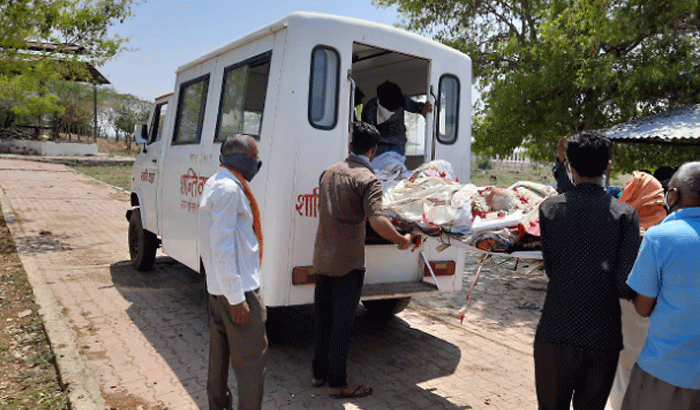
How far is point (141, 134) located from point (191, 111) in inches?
72.3

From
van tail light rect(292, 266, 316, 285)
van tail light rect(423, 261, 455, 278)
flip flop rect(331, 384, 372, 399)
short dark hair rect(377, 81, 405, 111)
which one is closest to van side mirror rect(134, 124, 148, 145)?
short dark hair rect(377, 81, 405, 111)

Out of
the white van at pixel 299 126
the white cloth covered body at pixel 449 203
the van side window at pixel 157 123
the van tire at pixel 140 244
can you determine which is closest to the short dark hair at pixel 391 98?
the white van at pixel 299 126

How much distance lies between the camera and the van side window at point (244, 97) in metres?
4.52

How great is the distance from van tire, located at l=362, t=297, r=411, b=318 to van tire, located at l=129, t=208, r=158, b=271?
3.38 meters

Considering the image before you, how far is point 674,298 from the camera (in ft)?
7.15

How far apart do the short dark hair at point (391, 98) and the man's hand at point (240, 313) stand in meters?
3.09

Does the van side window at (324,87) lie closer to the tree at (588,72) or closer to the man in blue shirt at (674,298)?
the man in blue shirt at (674,298)

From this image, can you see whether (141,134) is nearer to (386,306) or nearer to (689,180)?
(386,306)

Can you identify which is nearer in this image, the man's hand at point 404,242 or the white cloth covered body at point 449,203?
the white cloth covered body at point 449,203

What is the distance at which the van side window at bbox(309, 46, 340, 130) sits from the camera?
4.26 m

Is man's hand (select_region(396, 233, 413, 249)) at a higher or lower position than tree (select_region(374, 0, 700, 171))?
lower

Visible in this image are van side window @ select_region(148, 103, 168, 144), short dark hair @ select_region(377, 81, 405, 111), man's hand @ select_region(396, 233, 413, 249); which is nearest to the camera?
man's hand @ select_region(396, 233, 413, 249)

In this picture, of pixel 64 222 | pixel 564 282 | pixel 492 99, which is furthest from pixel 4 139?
pixel 564 282

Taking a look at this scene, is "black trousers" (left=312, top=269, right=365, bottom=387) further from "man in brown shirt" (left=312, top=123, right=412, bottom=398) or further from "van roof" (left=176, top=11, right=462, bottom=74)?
"van roof" (left=176, top=11, right=462, bottom=74)
